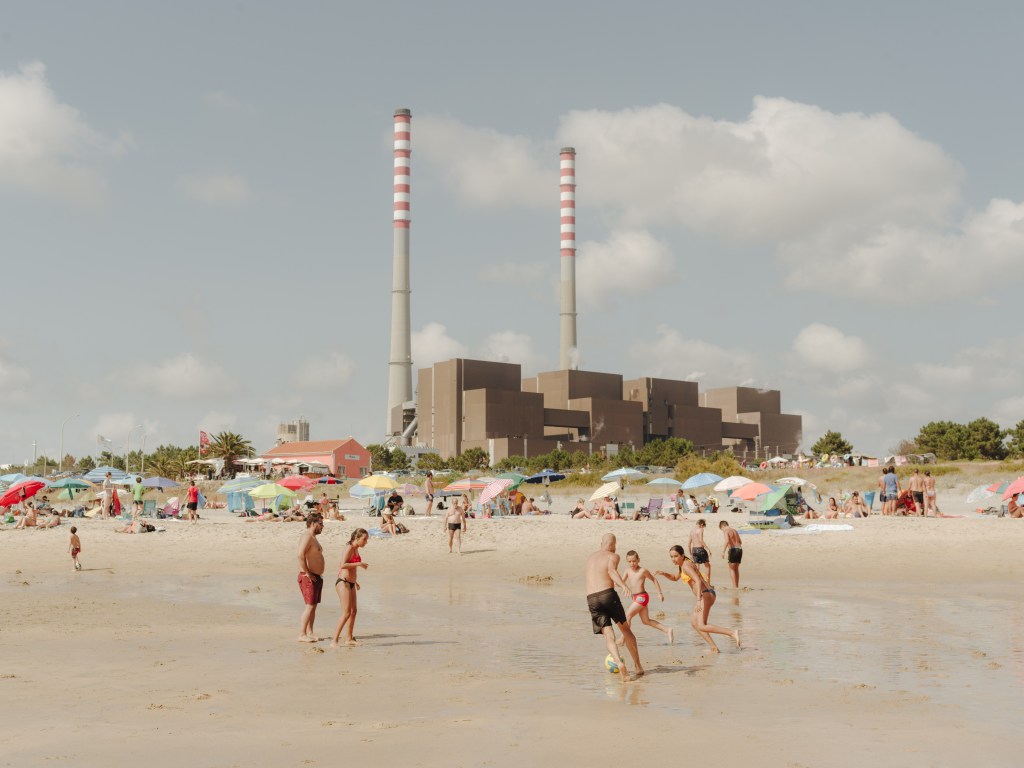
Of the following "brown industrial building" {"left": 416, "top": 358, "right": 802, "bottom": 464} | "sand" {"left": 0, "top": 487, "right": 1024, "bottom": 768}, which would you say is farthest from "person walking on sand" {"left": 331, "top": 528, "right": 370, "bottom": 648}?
"brown industrial building" {"left": 416, "top": 358, "right": 802, "bottom": 464}

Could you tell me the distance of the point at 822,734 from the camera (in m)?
7.45

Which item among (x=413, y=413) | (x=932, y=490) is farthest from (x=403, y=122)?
(x=932, y=490)

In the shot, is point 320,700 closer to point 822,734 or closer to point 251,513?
point 822,734

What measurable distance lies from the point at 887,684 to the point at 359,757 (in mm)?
5203

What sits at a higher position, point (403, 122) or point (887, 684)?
point (403, 122)

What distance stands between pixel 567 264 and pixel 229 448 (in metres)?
46.3

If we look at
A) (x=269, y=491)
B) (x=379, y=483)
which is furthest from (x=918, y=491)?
(x=269, y=491)

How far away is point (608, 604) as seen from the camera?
386 inches

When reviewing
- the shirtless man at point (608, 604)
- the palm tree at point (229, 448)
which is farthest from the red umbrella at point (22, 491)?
the palm tree at point (229, 448)

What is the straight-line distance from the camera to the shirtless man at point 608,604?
9.78 meters

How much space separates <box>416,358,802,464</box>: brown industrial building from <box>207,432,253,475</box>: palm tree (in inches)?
1173

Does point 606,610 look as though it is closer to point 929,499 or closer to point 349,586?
point 349,586

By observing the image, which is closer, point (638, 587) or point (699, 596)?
point (638, 587)

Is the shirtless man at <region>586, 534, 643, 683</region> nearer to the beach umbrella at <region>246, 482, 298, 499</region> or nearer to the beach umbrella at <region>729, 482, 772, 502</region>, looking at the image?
the beach umbrella at <region>729, 482, 772, 502</region>
